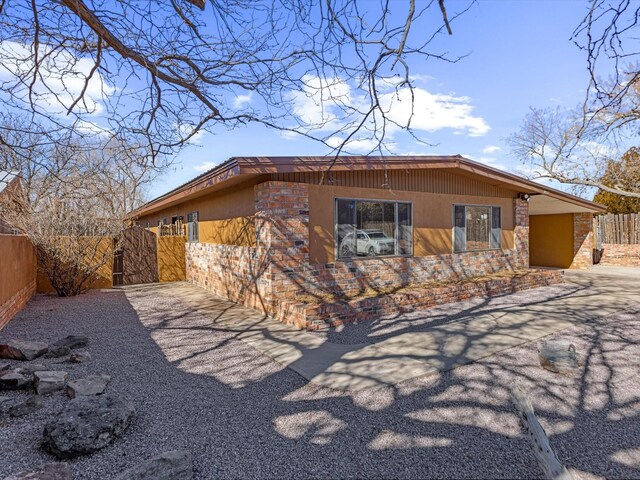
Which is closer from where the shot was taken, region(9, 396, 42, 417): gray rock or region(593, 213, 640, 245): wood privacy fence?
region(9, 396, 42, 417): gray rock

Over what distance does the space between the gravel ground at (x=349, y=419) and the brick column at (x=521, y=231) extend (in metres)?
6.63

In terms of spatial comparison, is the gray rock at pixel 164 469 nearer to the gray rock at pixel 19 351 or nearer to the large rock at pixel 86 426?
the large rock at pixel 86 426

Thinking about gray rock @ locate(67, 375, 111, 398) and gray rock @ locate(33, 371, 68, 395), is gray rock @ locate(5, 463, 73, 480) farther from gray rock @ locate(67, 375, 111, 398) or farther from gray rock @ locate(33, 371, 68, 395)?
gray rock @ locate(33, 371, 68, 395)

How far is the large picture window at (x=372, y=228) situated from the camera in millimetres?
7957

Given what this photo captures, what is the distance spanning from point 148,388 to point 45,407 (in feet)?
2.78

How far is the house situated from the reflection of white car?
2 centimetres

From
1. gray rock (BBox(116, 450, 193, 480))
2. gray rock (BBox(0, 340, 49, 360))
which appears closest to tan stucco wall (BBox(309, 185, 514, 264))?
gray rock (BBox(0, 340, 49, 360))

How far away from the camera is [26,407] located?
3246 millimetres

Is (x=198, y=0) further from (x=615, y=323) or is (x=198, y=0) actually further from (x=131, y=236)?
(x=131, y=236)

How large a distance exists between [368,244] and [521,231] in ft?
20.2

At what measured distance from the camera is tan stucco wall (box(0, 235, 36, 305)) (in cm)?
649

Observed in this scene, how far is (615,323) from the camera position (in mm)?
6352

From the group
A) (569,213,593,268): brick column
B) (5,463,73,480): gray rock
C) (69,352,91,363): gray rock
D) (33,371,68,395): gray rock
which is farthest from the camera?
(569,213,593,268): brick column

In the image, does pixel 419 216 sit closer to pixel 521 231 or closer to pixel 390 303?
pixel 390 303
